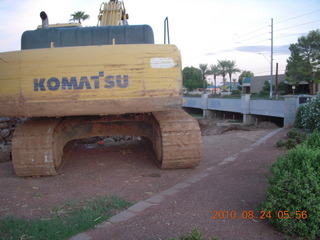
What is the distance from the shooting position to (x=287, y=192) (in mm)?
3045

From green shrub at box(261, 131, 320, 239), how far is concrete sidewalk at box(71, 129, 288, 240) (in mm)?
177

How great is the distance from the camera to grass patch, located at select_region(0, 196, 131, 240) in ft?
10.6

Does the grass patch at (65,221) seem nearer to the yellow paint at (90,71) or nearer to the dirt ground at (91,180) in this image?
the dirt ground at (91,180)

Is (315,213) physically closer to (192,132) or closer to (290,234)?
(290,234)

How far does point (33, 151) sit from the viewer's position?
5242 millimetres

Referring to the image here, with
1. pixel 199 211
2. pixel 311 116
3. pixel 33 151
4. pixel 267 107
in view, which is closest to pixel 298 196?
pixel 199 211

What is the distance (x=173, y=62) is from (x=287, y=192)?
225cm

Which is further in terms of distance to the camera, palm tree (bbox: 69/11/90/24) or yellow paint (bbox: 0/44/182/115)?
palm tree (bbox: 69/11/90/24)

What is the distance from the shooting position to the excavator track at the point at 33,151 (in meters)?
5.23

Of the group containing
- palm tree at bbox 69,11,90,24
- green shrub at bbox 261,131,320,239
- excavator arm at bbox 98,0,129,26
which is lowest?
green shrub at bbox 261,131,320,239

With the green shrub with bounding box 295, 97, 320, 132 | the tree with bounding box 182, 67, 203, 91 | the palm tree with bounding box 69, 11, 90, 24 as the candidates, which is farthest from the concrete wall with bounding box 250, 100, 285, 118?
the tree with bounding box 182, 67, 203, 91

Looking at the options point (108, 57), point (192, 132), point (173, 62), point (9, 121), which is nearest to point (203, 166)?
point (192, 132)
